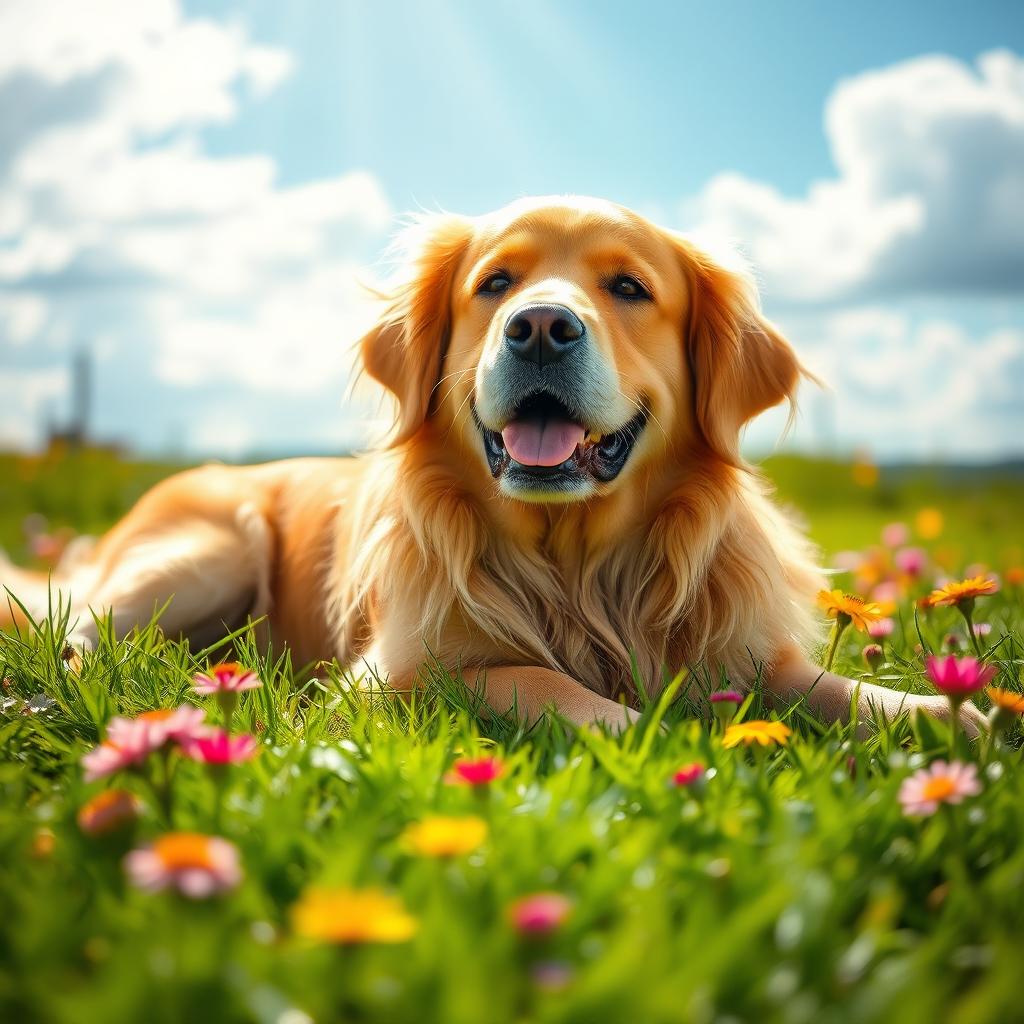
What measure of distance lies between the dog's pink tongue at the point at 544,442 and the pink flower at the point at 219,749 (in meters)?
1.37

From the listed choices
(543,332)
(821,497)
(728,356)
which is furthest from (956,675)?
(821,497)

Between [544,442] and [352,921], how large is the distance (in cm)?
187

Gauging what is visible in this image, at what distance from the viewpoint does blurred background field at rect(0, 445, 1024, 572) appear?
8.26 m

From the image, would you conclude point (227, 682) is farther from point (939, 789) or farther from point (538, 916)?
point (939, 789)

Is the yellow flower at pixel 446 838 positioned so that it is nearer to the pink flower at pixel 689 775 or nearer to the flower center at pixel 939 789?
the pink flower at pixel 689 775

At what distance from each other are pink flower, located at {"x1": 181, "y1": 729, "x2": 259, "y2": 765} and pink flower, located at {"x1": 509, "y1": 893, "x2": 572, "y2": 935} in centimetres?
60

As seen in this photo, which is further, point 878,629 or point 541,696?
point 878,629

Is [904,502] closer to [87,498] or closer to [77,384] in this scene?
[87,498]

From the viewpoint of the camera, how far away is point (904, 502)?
11.4 m

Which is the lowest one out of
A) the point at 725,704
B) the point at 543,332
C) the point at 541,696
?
the point at 541,696

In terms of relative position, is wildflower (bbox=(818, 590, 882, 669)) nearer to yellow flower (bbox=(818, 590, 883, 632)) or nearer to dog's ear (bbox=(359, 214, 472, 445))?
yellow flower (bbox=(818, 590, 883, 632))

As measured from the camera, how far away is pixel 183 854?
1073 mm

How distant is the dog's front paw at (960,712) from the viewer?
224 cm

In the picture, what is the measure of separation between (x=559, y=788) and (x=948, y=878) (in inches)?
24.2
